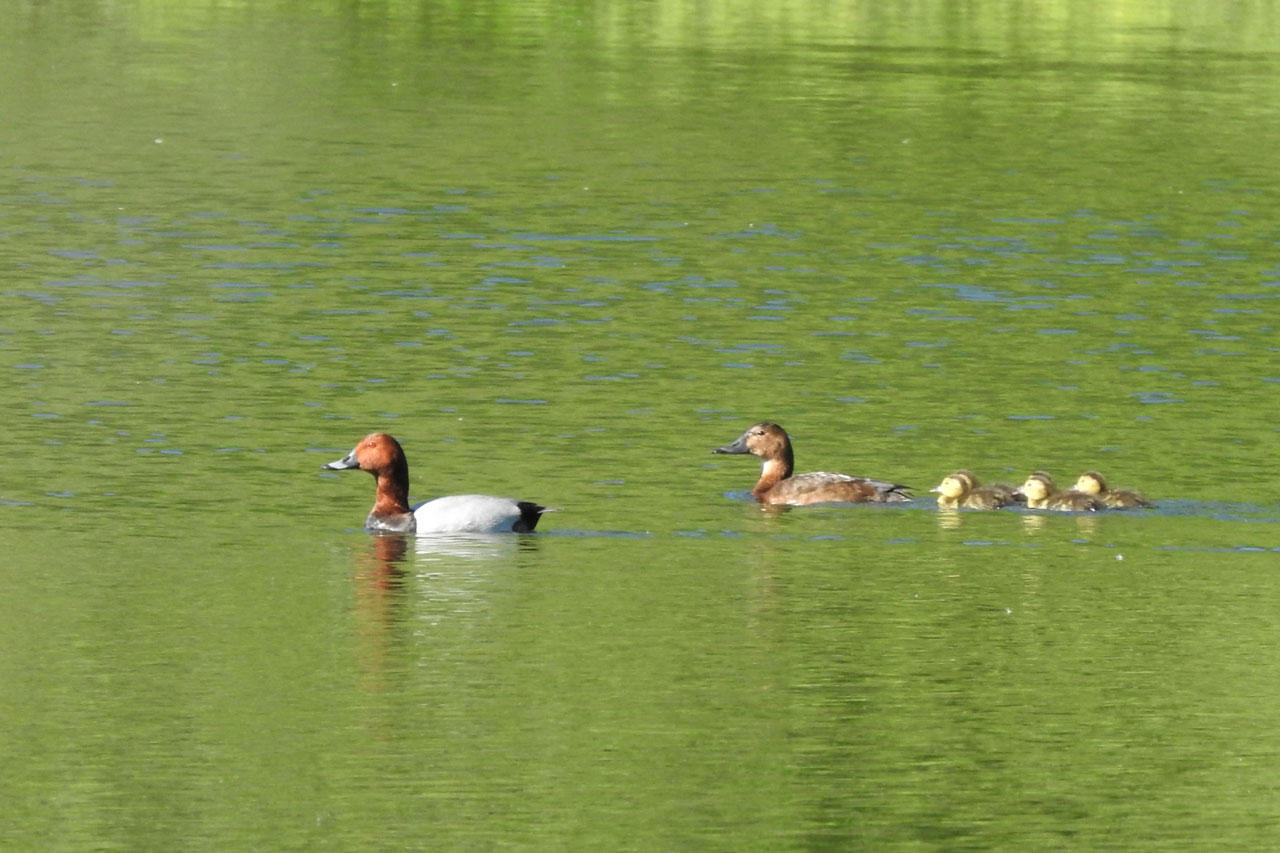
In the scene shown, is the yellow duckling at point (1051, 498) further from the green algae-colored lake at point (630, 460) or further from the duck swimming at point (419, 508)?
the duck swimming at point (419, 508)

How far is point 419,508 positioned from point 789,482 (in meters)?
2.57

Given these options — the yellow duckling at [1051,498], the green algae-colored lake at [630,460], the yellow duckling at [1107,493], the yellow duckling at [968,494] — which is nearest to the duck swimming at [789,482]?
the green algae-colored lake at [630,460]

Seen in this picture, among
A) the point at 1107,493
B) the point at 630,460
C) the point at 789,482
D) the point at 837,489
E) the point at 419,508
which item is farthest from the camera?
the point at 630,460

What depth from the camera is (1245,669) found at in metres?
13.9

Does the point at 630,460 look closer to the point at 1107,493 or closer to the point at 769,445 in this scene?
the point at 769,445

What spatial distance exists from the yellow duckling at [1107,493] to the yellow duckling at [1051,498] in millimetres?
48

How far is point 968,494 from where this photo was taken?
18.0 meters

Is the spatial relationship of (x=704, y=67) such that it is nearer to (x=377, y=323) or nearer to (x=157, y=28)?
(x=157, y=28)

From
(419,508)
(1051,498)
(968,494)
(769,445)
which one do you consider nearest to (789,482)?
(769,445)

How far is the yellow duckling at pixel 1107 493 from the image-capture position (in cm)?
1784

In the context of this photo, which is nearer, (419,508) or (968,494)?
(419,508)

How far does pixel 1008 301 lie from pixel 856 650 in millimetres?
13028

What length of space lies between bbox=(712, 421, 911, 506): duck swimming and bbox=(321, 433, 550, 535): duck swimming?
2009 millimetres

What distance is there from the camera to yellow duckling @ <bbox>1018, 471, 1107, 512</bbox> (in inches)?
704
